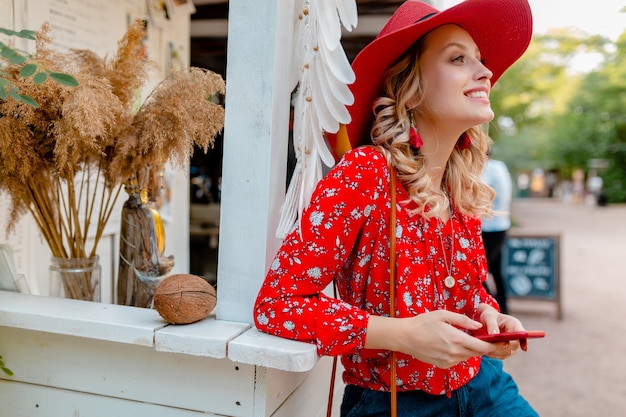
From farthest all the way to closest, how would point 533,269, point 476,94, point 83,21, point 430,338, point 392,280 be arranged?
1. point 533,269
2. point 83,21
3. point 476,94
4. point 392,280
5. point 430,338

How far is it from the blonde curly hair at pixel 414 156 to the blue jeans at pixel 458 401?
463mm

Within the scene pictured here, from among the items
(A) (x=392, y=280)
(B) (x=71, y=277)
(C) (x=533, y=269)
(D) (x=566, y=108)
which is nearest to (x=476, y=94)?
(A) (x=392, y=280)

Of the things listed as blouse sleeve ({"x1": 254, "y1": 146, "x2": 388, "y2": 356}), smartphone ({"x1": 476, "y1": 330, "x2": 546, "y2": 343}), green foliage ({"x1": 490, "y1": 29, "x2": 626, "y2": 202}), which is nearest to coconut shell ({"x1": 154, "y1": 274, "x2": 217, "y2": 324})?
blouse sleeve ({"x1": 254, "y1": 146, "x2": 388, "y2": 356})

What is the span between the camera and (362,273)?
53.1 inches

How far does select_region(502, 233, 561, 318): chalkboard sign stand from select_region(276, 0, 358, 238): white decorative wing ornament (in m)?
4.99

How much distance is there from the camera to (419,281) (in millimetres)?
1321

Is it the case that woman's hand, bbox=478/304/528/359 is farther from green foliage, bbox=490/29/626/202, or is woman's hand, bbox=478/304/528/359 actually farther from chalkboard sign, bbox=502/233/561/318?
chalkboard sign, bbox=502/233/561/318

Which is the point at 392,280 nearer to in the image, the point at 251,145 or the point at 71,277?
the point at 251,145

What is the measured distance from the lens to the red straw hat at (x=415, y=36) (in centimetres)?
136

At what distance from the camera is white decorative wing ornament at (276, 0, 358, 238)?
4.25ft

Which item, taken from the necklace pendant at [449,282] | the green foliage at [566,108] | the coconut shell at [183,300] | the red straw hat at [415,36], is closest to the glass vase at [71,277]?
the coconut shell at [183,300]

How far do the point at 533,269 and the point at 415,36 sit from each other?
Result: 4995 millimetres

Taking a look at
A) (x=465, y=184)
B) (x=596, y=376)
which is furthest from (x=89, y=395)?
(x=596, y=376)

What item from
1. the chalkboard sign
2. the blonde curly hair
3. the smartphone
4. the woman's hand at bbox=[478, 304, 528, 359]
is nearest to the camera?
the smartphone
